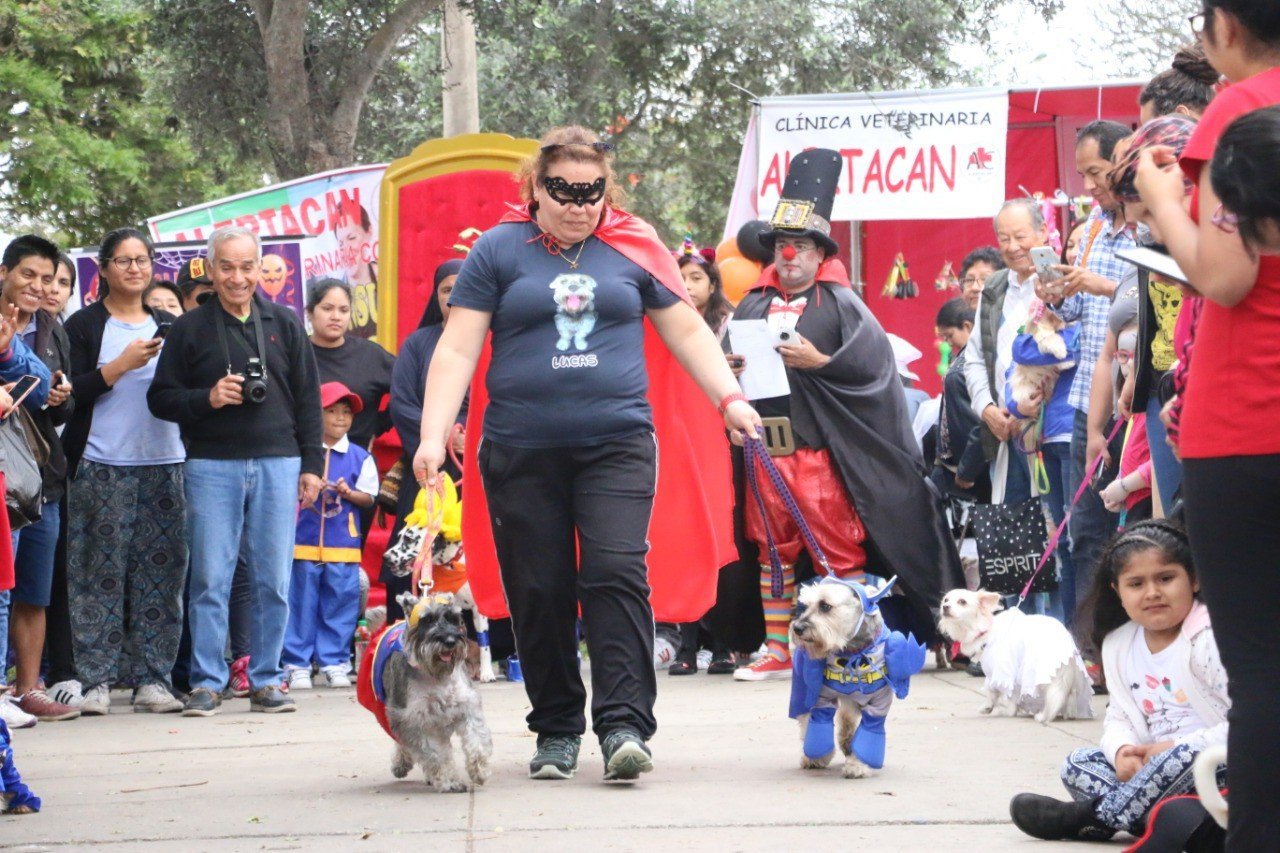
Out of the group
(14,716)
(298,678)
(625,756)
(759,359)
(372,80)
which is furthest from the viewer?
(372,80)

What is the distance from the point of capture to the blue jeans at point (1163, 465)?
5.76 metres

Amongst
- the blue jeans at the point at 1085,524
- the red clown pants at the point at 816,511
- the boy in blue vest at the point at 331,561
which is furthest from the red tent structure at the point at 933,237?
the blue jeans at the point at 1085,524

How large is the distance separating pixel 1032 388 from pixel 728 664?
2.46 meters

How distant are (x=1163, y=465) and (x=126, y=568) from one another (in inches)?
199

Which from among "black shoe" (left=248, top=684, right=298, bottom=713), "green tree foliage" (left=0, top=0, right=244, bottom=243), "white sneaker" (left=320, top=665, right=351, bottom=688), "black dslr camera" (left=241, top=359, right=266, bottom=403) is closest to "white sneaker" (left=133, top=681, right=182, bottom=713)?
"black shoe" (left=248, top=684, right=298, bottom=713)

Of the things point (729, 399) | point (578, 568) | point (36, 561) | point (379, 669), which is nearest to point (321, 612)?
point (36, 561)

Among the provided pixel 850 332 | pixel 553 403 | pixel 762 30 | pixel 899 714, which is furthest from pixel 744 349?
pixel 762 30

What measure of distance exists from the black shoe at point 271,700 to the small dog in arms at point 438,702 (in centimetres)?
268

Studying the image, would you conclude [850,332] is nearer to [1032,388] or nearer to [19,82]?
[1032,388]

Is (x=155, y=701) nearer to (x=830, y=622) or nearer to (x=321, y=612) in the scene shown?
(x=321, y=612)

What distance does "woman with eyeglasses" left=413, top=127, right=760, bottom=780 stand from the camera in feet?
19.1

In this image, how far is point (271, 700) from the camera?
27.9 ft

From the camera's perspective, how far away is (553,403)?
582cm

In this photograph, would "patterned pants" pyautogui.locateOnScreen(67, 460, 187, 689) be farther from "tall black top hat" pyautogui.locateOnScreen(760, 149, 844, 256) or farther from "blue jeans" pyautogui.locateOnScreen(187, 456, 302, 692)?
"tall black top hat" pyautogui.locateOnScreen(760, 149, 844, 256)
